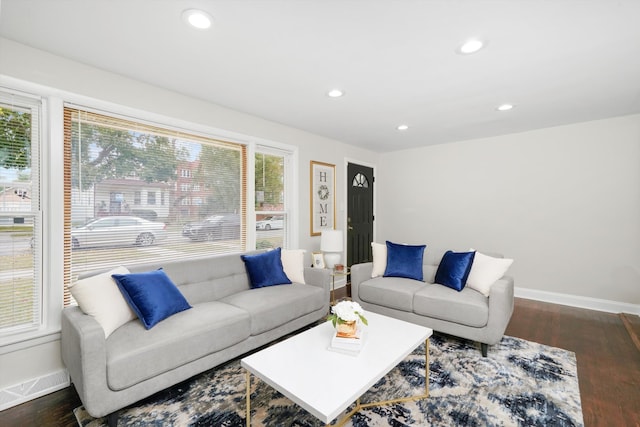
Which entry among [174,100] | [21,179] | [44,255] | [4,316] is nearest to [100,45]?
[174,100]

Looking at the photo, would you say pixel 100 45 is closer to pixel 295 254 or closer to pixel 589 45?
pixel 295 254

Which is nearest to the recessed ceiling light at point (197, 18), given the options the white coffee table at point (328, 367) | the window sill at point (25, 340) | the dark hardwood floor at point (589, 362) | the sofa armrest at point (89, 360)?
the sofa armrest at point (89, 360)

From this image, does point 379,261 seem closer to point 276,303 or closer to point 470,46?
point 276,303

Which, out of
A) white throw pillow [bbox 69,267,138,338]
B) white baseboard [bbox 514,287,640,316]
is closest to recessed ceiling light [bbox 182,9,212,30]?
white throw pillow [bbox 69,267,138,338]

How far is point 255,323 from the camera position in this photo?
2.52 meters

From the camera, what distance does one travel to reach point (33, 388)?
210 centimetres

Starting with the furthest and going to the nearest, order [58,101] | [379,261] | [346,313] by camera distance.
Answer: [379,261] < [58,101] < [346,313]

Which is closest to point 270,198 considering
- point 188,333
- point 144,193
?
point 144,193

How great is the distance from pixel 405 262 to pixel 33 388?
3459mm

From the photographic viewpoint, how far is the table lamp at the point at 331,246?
4.00 m

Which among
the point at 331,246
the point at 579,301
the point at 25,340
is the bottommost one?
the point at 579,301

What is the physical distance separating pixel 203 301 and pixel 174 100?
1.98 meters

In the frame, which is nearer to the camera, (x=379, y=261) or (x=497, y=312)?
(x=497, y=312)

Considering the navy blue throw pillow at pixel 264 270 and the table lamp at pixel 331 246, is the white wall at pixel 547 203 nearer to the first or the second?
the table lamp at pixel 331 246
